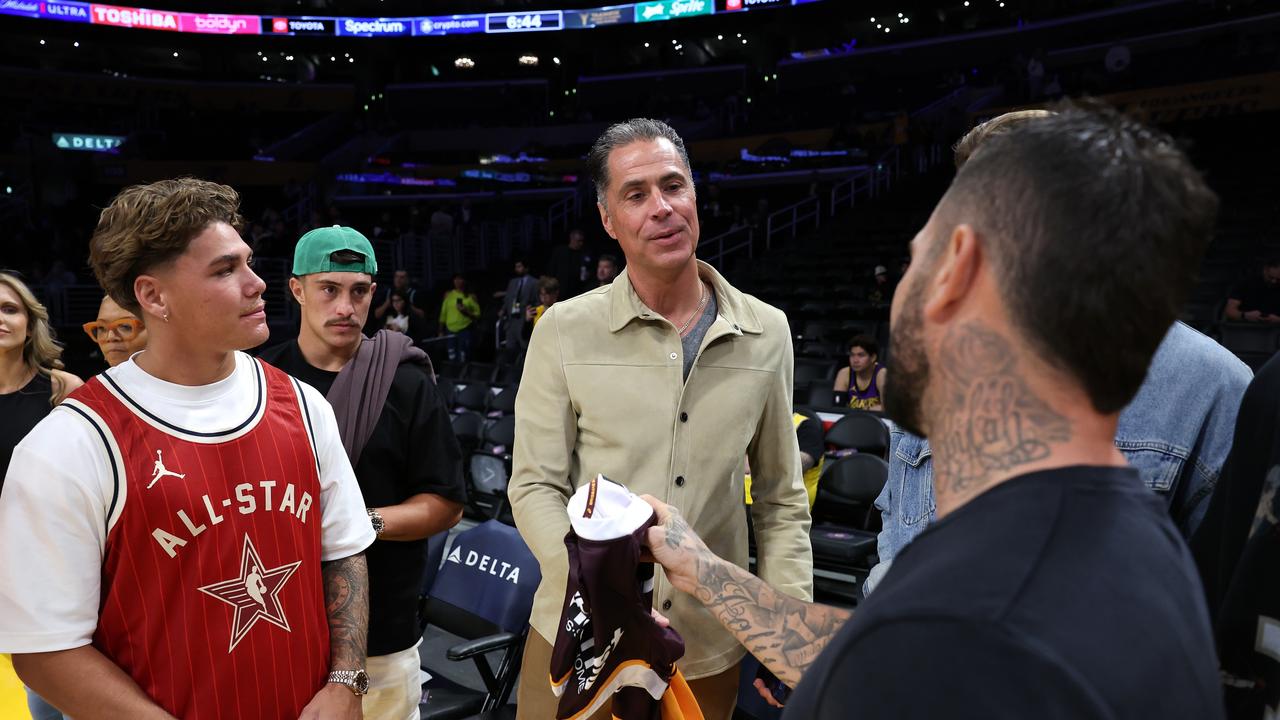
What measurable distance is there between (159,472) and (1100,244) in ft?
4.87

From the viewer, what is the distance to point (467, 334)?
11.7 metres

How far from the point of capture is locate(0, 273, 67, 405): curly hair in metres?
3.06

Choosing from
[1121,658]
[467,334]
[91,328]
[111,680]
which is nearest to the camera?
[1121,658]

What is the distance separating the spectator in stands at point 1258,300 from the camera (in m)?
7.18

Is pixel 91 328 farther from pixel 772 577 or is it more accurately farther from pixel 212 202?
pixel 772 577

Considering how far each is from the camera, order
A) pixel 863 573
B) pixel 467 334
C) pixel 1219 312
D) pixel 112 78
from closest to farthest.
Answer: pixel 863 573
pixel 1219 312
pixel 467 334
pixel 112 78

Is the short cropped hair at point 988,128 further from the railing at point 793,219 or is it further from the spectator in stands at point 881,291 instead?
the railing at point 793,219

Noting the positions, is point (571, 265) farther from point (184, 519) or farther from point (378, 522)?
point (184, 519)

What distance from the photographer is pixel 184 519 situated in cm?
151

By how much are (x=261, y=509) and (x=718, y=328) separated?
101cm

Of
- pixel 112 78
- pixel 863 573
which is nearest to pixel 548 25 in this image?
pixel 112 78

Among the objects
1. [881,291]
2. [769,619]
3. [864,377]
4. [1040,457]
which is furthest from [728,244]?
[1040,457]

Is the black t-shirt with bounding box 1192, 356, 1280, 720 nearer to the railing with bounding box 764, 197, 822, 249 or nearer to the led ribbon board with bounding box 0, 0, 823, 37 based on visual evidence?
the railing with bounding box 764, 197, 822, 249

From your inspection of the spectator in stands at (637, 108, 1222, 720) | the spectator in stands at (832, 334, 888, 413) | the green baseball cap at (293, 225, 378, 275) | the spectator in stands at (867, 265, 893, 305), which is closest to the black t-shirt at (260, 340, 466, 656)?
the green baseball cap at (293, 225, 378, 275)
